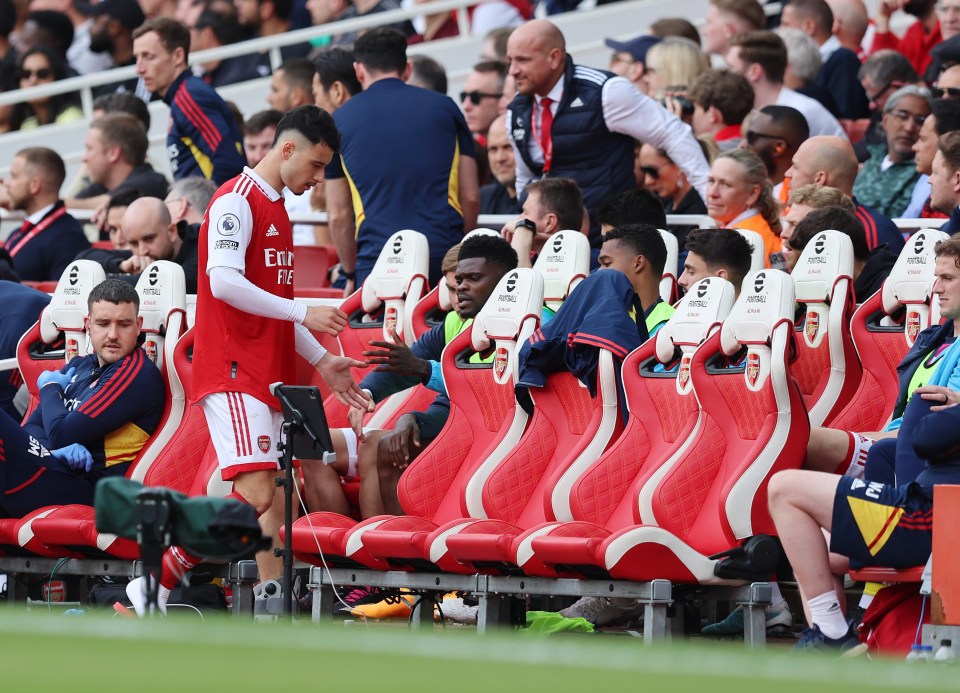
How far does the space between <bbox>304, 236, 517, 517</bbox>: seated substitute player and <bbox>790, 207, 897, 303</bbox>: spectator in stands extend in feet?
4.52

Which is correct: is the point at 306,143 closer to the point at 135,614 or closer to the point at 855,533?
the point at 135,614

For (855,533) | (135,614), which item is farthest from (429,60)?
(855,533)

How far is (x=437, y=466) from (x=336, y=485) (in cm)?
52

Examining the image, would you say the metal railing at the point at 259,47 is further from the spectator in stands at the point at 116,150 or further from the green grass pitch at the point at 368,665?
the green grass pitch at the point at 368,665

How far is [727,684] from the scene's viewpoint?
4.31 meters

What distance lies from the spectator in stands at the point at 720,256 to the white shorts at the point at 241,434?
206 centimetres

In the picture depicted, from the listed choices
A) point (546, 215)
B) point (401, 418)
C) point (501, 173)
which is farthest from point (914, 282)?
point (501, 173)

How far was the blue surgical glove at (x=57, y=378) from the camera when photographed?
9703 millimetres

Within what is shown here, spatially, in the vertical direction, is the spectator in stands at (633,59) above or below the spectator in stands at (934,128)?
above

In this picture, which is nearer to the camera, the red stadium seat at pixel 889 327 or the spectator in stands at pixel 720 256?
the red stadium seat at pixel 889 327

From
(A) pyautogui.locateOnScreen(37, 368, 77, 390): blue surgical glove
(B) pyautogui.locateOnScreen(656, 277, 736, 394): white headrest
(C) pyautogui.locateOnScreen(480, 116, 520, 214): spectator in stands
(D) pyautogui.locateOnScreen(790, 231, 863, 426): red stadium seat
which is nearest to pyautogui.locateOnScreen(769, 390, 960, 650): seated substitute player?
(B) pyautogui.locateOnScreen(656, 277, 736, 394): white headrest

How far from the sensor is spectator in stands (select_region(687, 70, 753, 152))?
11281mm

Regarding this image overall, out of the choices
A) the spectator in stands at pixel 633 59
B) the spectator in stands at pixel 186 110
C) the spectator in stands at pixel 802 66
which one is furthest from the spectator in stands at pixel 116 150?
the spectator in stands at pixel 802 66

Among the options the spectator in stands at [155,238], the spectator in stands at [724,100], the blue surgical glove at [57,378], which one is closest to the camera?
the blue surgical glove at [57,378]
